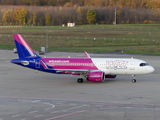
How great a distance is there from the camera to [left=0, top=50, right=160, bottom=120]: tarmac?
102 ft

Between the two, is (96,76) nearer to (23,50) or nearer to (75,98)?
(75,98)

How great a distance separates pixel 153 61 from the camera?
7288 cm

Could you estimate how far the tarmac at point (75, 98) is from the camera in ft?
102

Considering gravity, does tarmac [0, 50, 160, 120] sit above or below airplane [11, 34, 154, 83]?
below

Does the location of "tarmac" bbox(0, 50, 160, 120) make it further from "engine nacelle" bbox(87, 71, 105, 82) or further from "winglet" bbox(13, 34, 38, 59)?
"winglet" bbox(13, 34, 38, 59)

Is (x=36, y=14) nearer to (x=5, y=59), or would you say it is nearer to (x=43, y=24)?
(x=43, y=24)

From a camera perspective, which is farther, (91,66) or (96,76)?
(91,66)

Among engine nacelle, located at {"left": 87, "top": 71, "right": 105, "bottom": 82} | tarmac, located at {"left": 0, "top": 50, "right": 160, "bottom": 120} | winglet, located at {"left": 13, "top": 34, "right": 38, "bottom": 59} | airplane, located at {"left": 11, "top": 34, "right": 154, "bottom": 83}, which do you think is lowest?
tarmac, located at {"left": 0, "top": 50, "right": 160, "bottom": 120}

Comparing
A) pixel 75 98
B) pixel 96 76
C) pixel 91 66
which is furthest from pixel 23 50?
pixel 75 98

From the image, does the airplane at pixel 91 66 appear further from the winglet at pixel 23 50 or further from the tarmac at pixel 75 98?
the tarmac at pixel 75 98

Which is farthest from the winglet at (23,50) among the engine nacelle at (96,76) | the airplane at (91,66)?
the engine nacelle at (96,76)

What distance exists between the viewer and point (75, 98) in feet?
125

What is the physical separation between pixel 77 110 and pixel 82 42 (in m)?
88.7

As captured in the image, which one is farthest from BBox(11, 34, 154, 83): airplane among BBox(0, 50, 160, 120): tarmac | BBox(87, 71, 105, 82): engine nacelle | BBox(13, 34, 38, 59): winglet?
BBox(0, 50, 160, 120): tarmac
